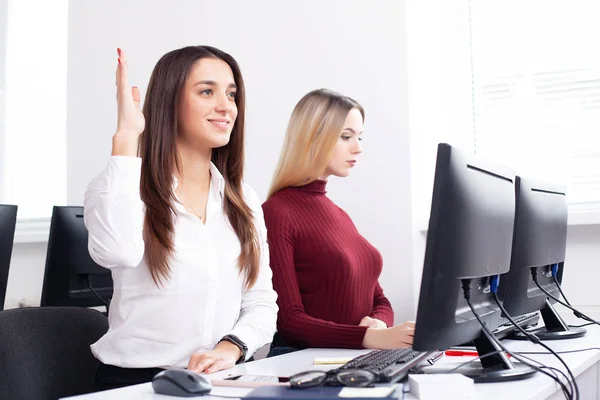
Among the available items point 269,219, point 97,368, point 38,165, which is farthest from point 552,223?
point 38,165

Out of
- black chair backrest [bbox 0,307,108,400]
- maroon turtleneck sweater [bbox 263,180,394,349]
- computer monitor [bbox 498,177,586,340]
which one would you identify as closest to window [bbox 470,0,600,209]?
computer monitor [bbox 498,177,586,340]

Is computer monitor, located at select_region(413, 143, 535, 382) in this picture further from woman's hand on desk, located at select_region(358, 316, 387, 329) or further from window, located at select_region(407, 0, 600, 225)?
window, located at select_region(407, 0, 600, 225)

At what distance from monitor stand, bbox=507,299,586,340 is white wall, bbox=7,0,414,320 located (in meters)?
0.78

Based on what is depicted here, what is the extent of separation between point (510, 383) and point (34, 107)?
11.3ft

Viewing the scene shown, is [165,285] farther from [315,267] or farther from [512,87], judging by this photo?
[512,87]

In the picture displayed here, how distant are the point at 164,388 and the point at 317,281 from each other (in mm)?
1100

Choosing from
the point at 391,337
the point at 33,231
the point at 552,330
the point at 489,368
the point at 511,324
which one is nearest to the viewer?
the point at 489,368

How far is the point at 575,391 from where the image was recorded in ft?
5.16

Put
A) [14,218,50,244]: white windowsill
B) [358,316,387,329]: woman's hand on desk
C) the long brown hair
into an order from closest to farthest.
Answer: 1. the long brown hair
2. [358,316,387,329]: woman's hand on desk
3. [14,218,50,244]: white windowsill

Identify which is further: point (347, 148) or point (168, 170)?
point (347, 148)

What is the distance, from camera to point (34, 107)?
4.20 m

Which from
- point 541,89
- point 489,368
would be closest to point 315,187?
point 489,368

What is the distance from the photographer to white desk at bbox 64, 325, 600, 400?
130 cm

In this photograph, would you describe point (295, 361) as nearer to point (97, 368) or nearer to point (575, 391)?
point (97, 368)
